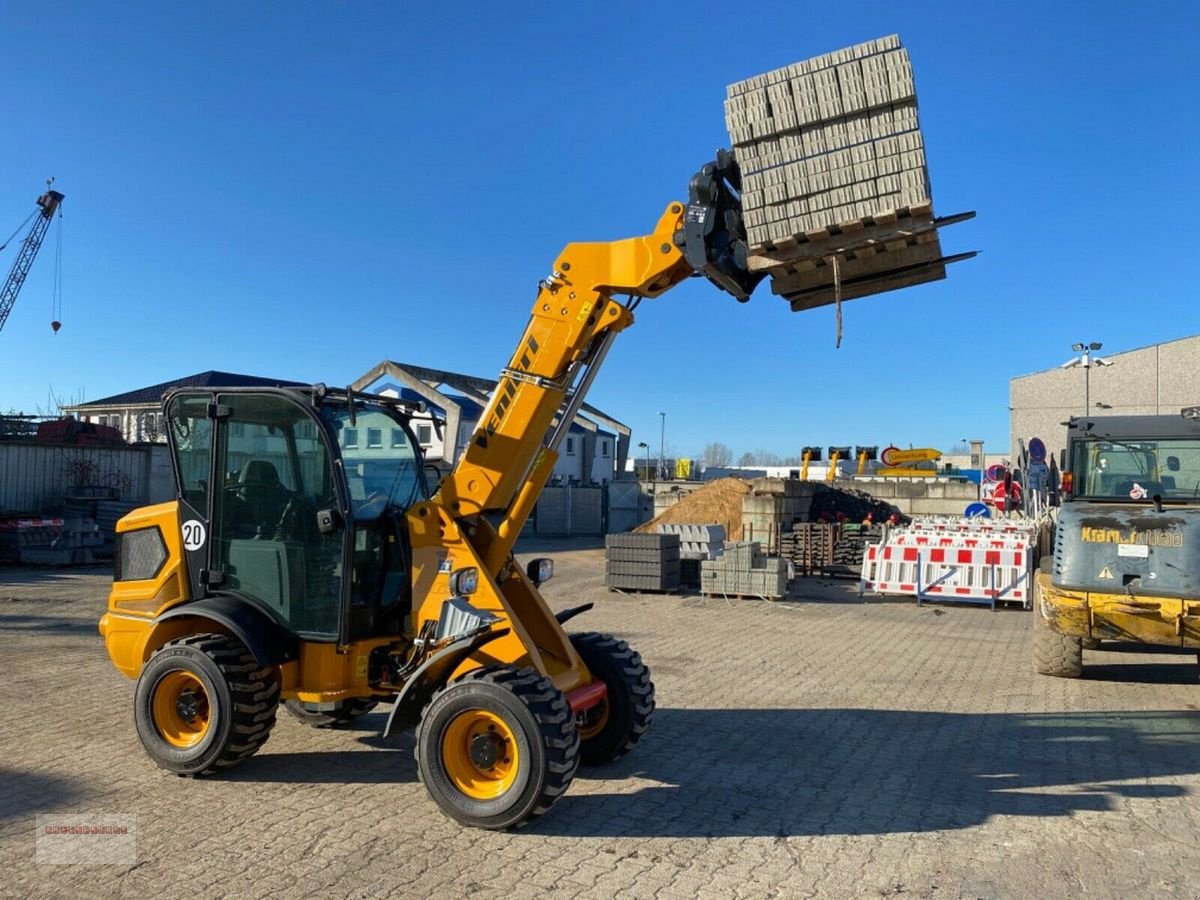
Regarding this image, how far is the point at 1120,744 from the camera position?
7023 millimetres

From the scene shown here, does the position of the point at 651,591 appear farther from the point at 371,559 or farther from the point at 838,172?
the point at 838,172

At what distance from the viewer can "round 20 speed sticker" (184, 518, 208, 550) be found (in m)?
6.22

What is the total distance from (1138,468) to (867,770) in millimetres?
4854

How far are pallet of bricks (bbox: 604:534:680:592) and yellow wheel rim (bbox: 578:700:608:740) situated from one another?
10269 mm

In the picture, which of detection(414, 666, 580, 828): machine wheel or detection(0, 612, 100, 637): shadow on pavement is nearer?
detection(414, 666, 580, 828): machine wheel

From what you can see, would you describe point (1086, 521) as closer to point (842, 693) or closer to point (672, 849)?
point (842, 693)

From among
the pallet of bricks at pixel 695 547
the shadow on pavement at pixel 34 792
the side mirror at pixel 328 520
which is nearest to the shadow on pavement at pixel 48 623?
the shadow on pavement at pixel 34 792

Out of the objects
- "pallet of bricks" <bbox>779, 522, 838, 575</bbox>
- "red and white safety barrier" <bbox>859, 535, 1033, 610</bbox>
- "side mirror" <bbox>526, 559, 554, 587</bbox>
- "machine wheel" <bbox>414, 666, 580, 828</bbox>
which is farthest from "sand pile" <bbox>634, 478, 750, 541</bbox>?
"machine wheel" <bbox>414, 666, 580, 828</bbox>

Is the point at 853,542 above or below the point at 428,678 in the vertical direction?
above

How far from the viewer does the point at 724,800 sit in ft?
18.3

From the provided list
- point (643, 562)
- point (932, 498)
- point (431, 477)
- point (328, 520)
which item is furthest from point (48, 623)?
point (932, 498)

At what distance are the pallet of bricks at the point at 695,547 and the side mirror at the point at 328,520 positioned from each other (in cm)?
1204

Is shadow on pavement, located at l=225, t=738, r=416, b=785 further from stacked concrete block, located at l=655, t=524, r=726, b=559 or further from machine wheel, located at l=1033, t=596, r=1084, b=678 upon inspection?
stacked concrete block, located at l=655, t=524, r=726, b=559

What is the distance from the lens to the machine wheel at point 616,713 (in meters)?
6.18
